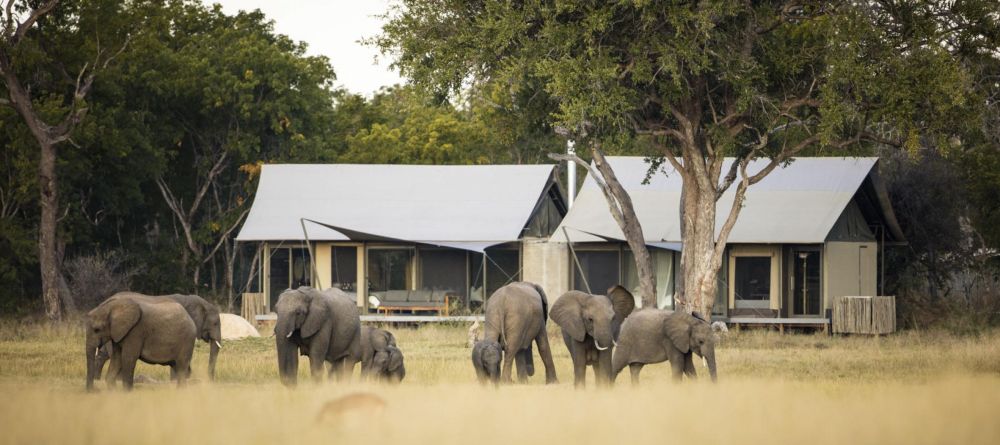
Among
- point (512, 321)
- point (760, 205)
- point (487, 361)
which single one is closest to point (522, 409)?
point (487, 361)

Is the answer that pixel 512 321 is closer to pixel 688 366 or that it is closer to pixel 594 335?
pixel 594 335

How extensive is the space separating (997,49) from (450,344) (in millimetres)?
11335

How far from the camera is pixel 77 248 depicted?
39.5 m

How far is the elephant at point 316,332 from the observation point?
18.0 metres

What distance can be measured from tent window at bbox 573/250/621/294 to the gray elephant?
49.2 feet

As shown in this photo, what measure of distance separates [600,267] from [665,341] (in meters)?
16.0

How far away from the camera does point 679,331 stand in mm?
17422

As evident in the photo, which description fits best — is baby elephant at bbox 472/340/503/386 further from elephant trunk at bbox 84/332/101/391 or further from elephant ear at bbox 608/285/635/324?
elephant trunk at bbox 84/332/101/391

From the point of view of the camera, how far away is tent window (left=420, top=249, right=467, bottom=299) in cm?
3425

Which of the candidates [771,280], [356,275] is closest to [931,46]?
[771,280]

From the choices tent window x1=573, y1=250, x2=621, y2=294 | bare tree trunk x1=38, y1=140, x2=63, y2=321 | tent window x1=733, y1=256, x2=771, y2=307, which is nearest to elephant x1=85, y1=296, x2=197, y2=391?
bare tree trunk x1=38, y1=140, x2=63, y2=321

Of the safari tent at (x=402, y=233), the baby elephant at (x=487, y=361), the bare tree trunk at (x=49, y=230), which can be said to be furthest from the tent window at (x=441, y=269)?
the baby elephant at (x=487, y=361)

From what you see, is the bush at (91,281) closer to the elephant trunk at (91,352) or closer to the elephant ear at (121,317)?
the elephant trunk at (91,352)

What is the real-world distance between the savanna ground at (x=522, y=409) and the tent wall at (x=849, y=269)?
10.2 meters
